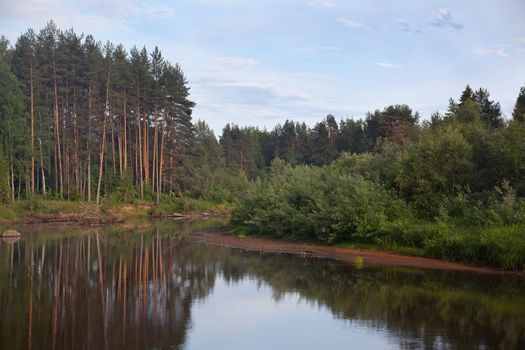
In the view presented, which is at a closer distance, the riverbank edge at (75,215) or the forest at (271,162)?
the forest at (271,162)

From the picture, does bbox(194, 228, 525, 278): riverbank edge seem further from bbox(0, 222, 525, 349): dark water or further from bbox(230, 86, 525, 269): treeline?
bbox(0, 222, 525, 349): dark water

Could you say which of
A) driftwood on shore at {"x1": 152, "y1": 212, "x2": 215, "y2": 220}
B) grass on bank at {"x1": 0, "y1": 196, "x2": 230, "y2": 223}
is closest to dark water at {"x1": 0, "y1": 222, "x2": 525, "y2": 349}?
grass on bank at {"x1": 0, "y1": 196, "x2": 230, "y2": 223}

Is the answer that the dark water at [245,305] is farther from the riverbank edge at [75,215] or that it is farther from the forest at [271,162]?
the riverbank edge at [75,215]

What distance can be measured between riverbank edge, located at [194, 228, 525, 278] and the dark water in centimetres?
129

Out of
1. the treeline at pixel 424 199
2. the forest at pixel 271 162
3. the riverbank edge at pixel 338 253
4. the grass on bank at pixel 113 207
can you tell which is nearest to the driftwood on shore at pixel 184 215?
the grass on bank at pixel 113 207

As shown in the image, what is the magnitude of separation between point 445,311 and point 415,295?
7.24 feet

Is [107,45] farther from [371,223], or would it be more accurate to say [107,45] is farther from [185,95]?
[371,223]

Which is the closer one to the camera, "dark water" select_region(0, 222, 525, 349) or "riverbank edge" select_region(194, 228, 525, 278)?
"dark water" select_region(0, 222, 525, 349)

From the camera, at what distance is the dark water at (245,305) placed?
1252cm

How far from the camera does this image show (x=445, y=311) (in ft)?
51.0

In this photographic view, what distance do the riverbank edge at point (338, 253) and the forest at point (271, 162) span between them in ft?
1.83

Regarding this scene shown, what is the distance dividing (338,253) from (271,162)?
28.4m

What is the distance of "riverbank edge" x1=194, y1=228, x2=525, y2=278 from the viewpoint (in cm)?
2252

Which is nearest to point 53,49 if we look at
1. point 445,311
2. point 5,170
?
point 5,170
